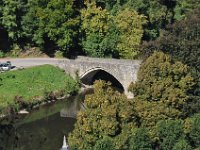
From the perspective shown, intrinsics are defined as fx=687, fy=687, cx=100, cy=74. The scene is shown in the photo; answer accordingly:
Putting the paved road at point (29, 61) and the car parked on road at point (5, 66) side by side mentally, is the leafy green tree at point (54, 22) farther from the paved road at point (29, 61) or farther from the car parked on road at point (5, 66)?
the car parked on road at point (5, 66)

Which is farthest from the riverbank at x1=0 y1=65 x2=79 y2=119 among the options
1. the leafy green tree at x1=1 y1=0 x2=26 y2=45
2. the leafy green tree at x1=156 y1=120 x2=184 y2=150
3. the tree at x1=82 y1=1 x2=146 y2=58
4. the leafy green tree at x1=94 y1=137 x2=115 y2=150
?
the leafy green tree at x1=156 y1=120 x2=184 y2=150

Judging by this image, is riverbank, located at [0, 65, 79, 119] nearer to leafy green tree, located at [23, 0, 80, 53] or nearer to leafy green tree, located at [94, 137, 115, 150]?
leafy green tree, located at [23, 0, 80, 53]

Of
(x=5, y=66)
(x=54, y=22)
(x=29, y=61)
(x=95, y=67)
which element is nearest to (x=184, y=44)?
(x=95, y=67)

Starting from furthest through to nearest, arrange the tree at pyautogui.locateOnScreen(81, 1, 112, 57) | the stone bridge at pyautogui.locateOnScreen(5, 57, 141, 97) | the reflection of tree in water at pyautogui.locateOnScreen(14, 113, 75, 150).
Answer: the tree at pyautogui.locateOnScreen(81, 1, 112, 57)
the stone bridge at pyautogui.locateOnScreen(5, 57, 141, 97)
the reflection of tree in water at pyautogui.locateOnScreen(14, 113, 75, 150)

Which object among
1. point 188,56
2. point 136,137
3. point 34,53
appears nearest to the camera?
point 136,137

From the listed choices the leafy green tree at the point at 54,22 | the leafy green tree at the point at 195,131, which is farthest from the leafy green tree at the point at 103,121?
the leafy green tree at the point at 54,22

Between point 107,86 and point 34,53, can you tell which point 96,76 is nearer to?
point 34,53

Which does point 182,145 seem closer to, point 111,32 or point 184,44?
point 184,44

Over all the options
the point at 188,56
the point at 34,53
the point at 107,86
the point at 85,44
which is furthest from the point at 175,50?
the point at 34,53
